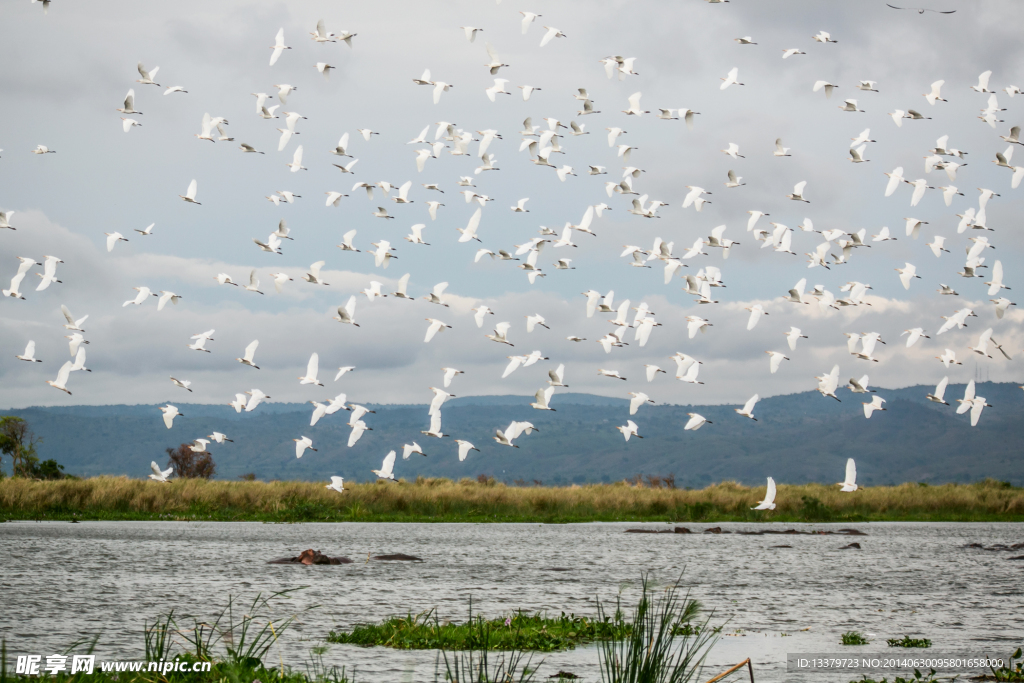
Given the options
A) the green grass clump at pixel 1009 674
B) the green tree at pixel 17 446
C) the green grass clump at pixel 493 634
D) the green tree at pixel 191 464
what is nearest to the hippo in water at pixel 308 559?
the green grass clump at pixel 493 634

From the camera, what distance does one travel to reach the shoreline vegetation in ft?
145

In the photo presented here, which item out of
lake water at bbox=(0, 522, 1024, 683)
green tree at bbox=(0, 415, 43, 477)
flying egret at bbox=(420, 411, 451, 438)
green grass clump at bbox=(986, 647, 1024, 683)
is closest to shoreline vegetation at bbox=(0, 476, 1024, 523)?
lake water at bbox=(0, 522, 1024, 683)

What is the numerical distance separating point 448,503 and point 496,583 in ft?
87.6

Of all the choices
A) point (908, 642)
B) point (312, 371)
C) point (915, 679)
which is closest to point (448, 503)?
point (312, 371)

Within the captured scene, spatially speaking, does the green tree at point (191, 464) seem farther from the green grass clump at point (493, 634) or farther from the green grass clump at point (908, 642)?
the green grass clump at point (908, 642)

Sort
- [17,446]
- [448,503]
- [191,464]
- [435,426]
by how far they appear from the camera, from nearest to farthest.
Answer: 1. [435,426]
2. [448,503]
3. [17,446]
4. [191,464]

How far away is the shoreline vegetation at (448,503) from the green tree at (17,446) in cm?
1229

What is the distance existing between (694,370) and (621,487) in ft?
86.0

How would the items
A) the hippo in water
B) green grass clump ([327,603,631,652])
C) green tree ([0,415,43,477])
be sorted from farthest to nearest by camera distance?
green tree ([0,415,43,477]) → the hippo in water → green grass clump ([327,603,631,652])

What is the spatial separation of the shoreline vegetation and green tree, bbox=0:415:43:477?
1229 centimetres

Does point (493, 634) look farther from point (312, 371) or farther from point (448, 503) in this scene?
point (448, 503)

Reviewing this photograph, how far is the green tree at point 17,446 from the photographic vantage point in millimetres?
58109

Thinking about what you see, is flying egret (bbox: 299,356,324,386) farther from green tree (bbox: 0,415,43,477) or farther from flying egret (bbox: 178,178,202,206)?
green tree (bbox: 0,415,43,477)

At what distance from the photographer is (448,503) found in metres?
49.7
